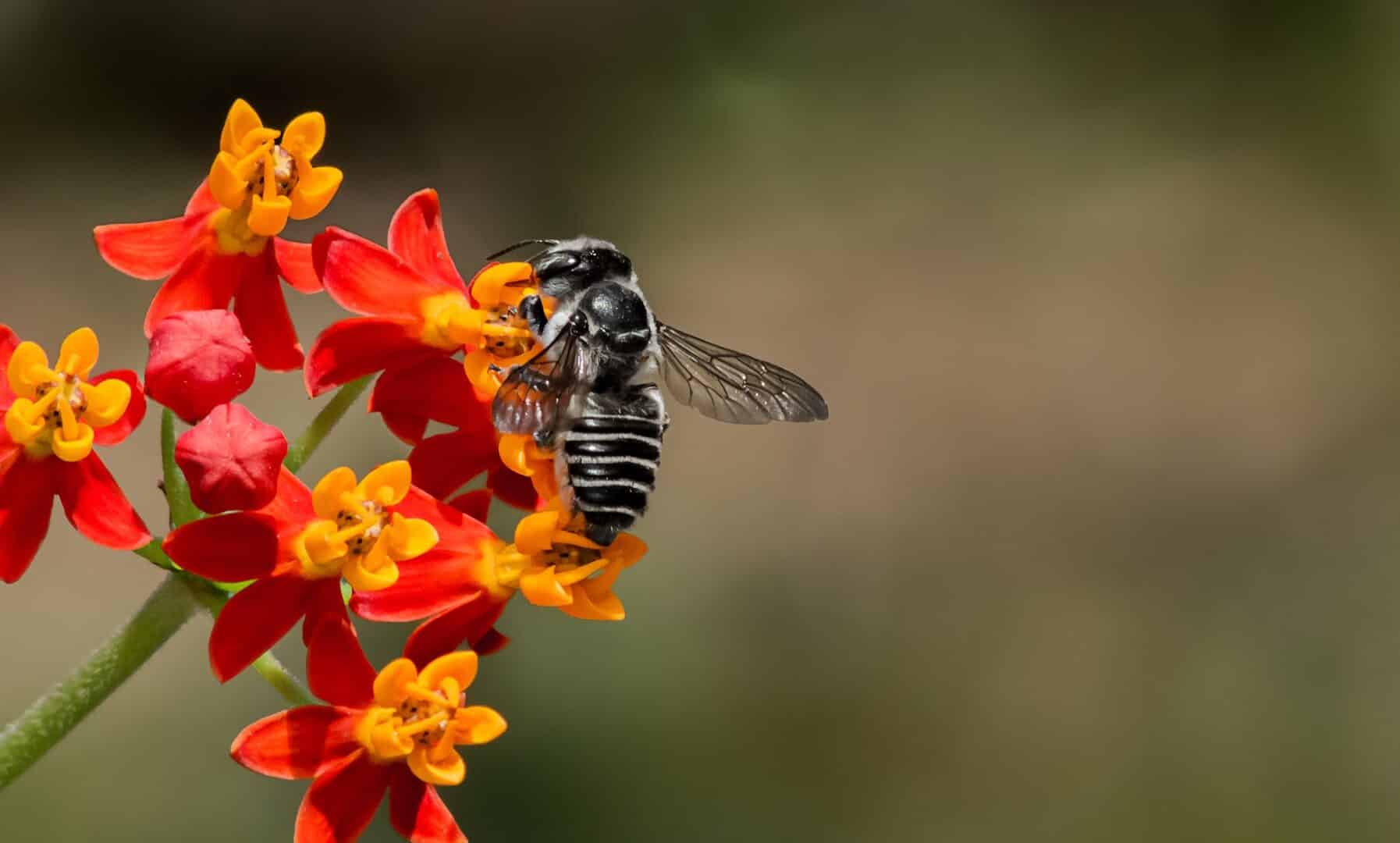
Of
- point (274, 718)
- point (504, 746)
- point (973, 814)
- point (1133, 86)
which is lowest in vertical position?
point (274, 718)

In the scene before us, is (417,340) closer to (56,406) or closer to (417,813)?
(56,406)

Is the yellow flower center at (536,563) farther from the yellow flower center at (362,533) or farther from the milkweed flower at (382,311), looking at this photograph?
the milkweed flower at (382,311)

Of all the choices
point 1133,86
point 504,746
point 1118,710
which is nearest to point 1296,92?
point 1133,86

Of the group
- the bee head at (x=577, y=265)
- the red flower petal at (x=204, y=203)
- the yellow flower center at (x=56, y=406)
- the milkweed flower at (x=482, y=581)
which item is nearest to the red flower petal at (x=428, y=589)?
the milkweed flower at (x=482, y=581)

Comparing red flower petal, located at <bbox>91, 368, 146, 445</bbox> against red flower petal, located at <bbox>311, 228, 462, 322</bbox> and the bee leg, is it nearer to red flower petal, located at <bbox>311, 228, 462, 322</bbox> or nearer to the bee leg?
red flower petal, located at <bbox>311, 228, 462, 322</bbox>

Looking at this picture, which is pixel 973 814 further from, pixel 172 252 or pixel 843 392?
pixel 172 252
